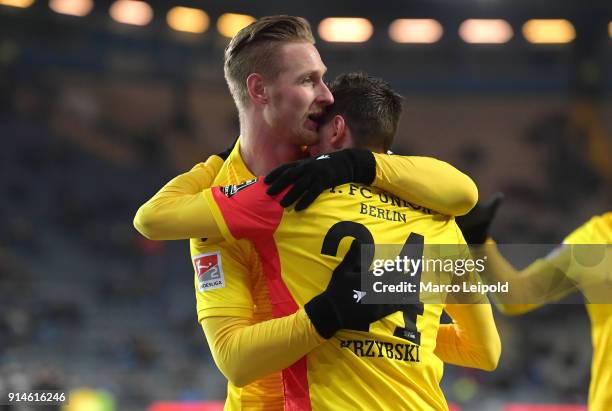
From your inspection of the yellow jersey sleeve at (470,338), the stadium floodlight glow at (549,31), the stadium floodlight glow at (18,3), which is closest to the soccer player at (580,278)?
the yellow jersey sleeve at (470,338)

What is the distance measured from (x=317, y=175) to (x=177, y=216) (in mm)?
554

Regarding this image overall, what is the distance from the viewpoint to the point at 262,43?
3396 mm

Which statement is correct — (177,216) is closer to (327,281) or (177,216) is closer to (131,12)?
(327,281)

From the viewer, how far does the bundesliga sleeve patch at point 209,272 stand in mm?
3008

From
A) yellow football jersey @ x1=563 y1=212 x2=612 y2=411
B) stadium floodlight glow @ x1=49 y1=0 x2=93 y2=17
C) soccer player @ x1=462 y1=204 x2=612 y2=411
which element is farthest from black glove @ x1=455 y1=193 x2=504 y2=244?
stadium floodlight glow @ x1=49 y1=0 x2=93 y2=17

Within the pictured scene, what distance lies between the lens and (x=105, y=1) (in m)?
22.6

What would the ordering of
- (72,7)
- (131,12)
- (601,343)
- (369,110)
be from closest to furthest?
(369,110)
(601,343)
(72,7)
(131,12)

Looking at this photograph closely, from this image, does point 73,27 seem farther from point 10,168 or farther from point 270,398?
point 270,398

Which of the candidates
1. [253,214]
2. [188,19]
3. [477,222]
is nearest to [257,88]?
[253,214]

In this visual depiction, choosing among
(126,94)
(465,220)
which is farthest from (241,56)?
(126,94)

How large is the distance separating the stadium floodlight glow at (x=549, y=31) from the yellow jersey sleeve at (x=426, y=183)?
2144 centimetres

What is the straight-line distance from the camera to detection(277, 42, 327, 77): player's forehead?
335 cm

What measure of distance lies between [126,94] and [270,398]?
2064 cm

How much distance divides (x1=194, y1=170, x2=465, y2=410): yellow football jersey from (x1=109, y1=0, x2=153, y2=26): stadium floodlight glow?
819 inches
